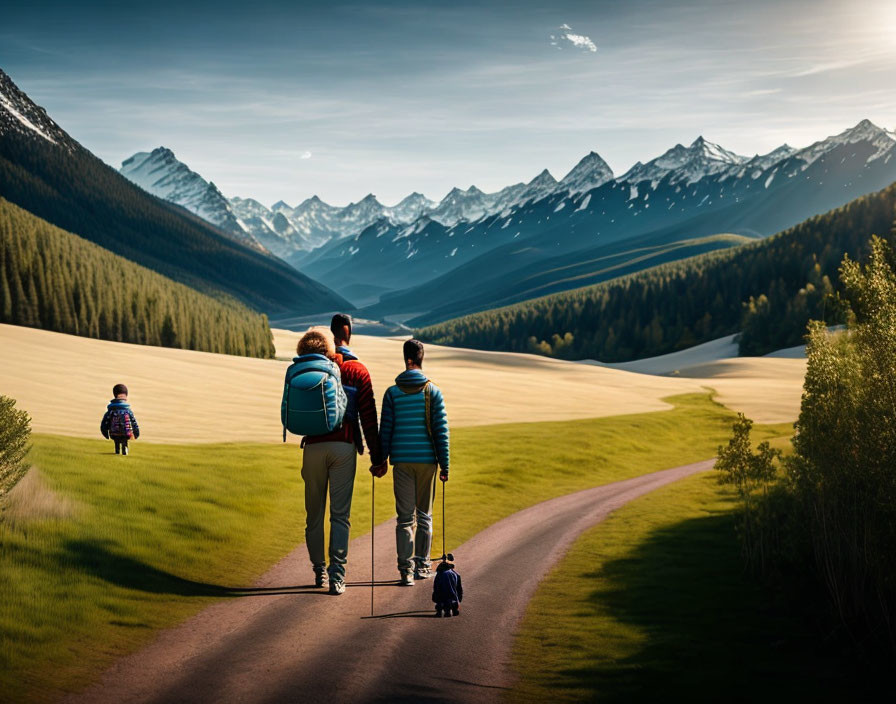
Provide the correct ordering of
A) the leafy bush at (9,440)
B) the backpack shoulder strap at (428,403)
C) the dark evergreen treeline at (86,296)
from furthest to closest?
the dark evergreen treeline at (86,296), the backpack shoulder strap at (428,403), the leafy bush at (9,440)

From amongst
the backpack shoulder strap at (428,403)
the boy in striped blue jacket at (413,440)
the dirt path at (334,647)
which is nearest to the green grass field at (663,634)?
the dirt path at (334,647)

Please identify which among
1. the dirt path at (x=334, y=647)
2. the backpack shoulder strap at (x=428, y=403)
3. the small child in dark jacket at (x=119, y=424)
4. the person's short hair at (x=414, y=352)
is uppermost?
the person's short hair at (x=414, y=352)

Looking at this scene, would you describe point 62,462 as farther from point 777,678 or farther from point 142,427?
point 142,427

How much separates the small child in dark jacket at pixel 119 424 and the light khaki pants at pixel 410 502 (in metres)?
12.8

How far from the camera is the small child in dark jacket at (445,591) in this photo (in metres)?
13.5

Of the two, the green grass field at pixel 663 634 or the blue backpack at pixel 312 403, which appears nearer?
the green grass field at pixel 663 634

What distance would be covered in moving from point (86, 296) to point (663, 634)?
398 feet

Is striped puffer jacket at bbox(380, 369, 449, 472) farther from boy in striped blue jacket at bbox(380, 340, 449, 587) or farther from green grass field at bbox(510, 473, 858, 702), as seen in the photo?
green grass field at bbox(510, 473, 858, 702)

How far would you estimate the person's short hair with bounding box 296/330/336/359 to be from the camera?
14.0m

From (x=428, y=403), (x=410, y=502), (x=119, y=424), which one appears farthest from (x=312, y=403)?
(x=119, y=424)

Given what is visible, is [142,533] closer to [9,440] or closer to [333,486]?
[9,440]

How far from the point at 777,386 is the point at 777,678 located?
89456 millimetres

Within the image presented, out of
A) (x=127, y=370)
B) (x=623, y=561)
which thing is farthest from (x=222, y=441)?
(x=127, y=370)

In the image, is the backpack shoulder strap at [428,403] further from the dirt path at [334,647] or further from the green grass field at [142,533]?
the green grass field at [142,533]
